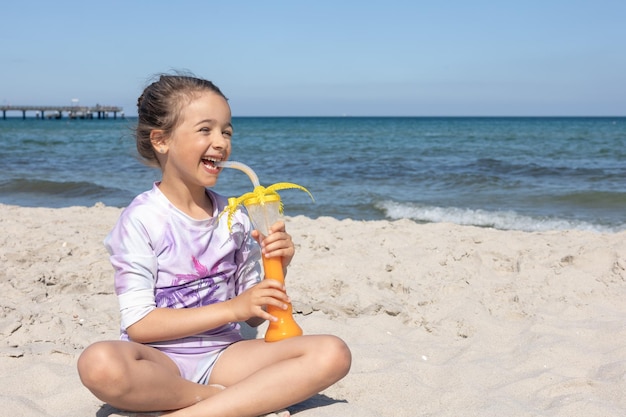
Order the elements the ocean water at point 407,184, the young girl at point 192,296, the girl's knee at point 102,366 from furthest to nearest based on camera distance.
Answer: the ocean water at point 407,184, the young girl at point 192,296, the girl's knee at point 102,366

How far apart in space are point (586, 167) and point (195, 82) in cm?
1186

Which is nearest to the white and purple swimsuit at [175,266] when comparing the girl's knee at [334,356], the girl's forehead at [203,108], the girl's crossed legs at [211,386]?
the girl's crossed legs at [211,386]

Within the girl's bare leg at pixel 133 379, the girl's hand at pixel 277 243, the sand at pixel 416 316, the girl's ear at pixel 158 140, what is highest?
the girl's ear at pixel 158 140

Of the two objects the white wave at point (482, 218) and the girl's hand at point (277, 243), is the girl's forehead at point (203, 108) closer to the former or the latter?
the girl's hand at point (277, 243)

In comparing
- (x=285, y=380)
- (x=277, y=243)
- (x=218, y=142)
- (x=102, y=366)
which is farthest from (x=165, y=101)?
(x=285, y=380)

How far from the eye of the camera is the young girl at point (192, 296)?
2.18m

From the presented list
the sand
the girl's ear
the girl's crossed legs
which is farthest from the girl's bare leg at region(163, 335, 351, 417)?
the girl's ear

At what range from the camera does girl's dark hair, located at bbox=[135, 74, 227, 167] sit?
2408 mm

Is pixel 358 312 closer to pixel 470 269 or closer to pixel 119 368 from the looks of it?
pixel 470 269

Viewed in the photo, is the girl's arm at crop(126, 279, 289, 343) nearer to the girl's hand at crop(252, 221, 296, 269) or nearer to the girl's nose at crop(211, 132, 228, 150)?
the girl's hand at crop(252, 221, 296, 269)

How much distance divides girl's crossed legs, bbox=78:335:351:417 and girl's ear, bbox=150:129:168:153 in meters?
0.75

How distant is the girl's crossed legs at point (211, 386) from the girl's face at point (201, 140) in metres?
0.66

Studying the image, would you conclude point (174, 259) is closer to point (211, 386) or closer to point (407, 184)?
point (211, 386)

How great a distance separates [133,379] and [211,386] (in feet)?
1.23
